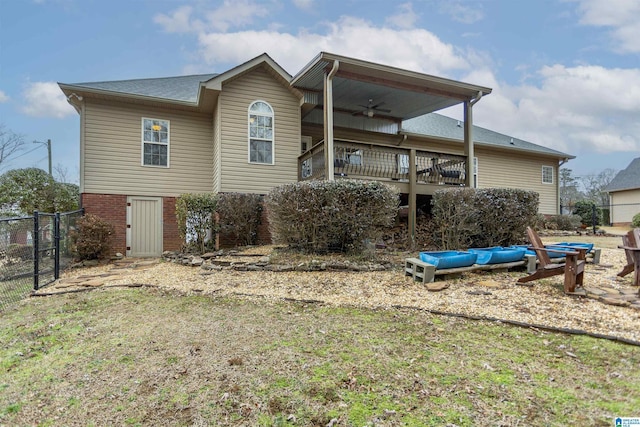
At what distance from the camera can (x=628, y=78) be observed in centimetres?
2627

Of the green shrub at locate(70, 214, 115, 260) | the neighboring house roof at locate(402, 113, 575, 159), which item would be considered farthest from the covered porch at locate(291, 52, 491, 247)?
the green shrub at locate(70, 214, 115, 260)

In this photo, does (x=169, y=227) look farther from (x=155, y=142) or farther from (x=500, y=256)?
(x=500, y=256)

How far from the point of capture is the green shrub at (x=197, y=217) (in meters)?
8.80

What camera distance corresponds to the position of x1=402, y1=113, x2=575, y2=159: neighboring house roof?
14.9m

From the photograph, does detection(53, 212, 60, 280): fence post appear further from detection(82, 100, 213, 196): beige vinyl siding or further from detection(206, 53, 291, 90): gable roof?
detection(206, 53, 291, 90): gable roof

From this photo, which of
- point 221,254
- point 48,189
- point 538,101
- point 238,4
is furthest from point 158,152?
point 538,101

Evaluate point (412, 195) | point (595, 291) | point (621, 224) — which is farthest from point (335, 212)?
point (621, 224)

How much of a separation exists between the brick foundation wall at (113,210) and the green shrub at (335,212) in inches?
233

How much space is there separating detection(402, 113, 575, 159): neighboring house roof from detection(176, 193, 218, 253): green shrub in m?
8.74

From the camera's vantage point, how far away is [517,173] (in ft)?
55.0

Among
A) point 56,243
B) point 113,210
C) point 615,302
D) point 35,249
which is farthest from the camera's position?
point 113,210

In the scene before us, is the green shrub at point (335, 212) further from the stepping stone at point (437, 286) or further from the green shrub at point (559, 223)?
the green shrub at point (559, 223)

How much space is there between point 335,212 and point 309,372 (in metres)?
4.34

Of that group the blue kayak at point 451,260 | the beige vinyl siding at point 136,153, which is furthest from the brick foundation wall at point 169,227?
the blue kayak at point 451,260
